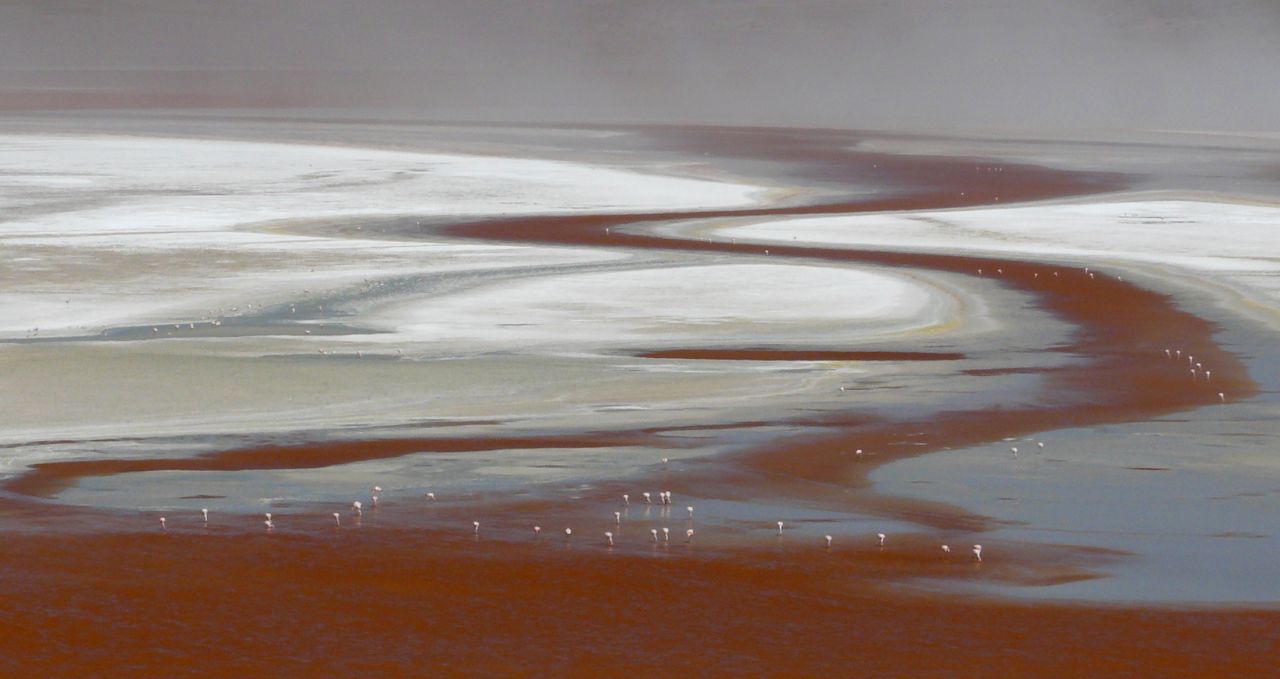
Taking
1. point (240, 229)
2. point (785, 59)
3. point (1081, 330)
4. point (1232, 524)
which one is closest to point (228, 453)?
point (1232, 524)

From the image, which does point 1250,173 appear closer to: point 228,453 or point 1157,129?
point 1157,129

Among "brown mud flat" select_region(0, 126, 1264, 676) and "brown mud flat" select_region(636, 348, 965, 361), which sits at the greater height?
"brown mud flat" select_region(636, 348, 965, 361)

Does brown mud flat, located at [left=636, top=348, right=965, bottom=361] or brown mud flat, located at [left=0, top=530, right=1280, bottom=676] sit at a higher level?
brown mud flat, located at [left=636, top=348, right=965, bottom=361]

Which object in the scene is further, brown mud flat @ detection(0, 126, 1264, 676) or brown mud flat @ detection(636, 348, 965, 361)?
brown mud flat @ detection(636, 348, 965, 361)

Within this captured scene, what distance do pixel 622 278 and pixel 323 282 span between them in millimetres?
3219

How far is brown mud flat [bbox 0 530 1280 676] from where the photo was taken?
919 centimetres

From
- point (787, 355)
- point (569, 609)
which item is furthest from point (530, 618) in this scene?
point (787, 355)

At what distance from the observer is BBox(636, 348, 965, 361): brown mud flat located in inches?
684

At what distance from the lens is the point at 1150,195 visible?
112 ft

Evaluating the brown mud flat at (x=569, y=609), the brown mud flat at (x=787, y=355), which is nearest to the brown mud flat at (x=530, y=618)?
the brown mud flat at (x=569, y=609)

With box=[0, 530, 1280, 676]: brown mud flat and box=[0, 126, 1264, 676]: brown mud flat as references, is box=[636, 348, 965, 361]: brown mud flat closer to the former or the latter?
box=[0, 126, 1264, 676]: brown mud flat

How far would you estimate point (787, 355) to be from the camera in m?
17.6

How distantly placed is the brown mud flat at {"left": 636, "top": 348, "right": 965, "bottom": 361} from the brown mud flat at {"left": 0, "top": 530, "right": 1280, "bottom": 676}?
21.4 ft

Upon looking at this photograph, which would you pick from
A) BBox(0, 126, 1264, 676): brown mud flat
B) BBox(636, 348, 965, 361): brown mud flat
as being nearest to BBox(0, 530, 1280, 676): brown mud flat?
BBox(0, 126, 1264, 676): brown mud flat
